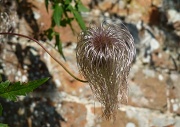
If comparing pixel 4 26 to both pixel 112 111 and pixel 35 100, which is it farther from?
pixel 112 111

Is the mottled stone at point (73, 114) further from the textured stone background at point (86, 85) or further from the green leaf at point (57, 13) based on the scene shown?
the green leaf at point (57, 13)

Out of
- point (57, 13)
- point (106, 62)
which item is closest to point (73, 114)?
point (57, 13)

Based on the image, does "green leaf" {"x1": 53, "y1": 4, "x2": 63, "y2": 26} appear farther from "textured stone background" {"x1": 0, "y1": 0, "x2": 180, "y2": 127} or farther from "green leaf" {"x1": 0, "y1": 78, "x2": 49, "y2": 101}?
"green leaf" {"x1": 0, "y1": 78, "x2": 49, "y2": 101}

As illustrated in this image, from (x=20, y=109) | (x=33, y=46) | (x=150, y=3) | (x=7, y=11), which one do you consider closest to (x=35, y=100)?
(x=20, y=109)

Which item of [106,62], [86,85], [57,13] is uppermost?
[57,13]

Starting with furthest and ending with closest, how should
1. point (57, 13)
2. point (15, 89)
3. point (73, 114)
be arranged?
1. point (73, 114)
2. point (57, 13)
3. point (15, 89)

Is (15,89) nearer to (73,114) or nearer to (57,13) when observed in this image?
(57,13)
